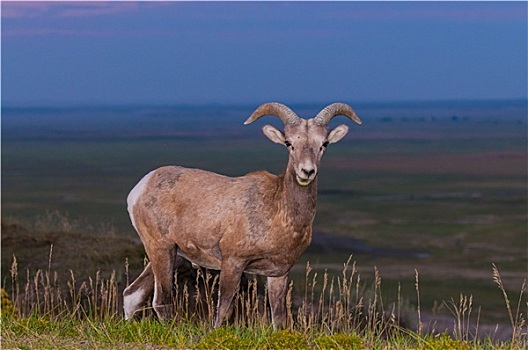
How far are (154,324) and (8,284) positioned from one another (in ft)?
35.0

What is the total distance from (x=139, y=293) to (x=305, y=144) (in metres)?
3.39

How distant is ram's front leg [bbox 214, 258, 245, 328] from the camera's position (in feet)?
38.3

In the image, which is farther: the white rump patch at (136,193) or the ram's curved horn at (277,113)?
the white rump patch at (136,193)

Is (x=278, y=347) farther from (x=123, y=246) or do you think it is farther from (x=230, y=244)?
(x=123, y=246)

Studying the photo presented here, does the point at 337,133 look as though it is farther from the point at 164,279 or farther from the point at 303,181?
the point at 164,279

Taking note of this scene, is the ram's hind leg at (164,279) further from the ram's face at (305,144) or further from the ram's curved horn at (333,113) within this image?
the ram's curved horn at (333,113)

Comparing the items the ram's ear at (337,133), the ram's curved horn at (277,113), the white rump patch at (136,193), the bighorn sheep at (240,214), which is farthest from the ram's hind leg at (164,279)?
the ram's ear at (337,133)

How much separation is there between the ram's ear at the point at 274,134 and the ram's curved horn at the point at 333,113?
427 millimetres

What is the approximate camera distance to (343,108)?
11.7 metres

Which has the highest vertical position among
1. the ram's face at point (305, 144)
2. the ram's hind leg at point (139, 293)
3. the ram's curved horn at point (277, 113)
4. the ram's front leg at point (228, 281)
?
the ram's curved horn at point (277, 113)

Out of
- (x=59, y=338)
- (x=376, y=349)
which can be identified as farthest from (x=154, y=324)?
(x=376, y=349)

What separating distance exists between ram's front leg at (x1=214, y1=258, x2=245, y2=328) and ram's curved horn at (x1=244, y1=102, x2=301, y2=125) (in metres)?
1.60

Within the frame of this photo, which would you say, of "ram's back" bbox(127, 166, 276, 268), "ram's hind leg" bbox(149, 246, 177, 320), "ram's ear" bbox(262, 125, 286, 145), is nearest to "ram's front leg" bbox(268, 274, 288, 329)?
"ram's back" bbox(127, 166, 276, 268)

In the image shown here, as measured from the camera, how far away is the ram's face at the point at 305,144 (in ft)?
35.4
